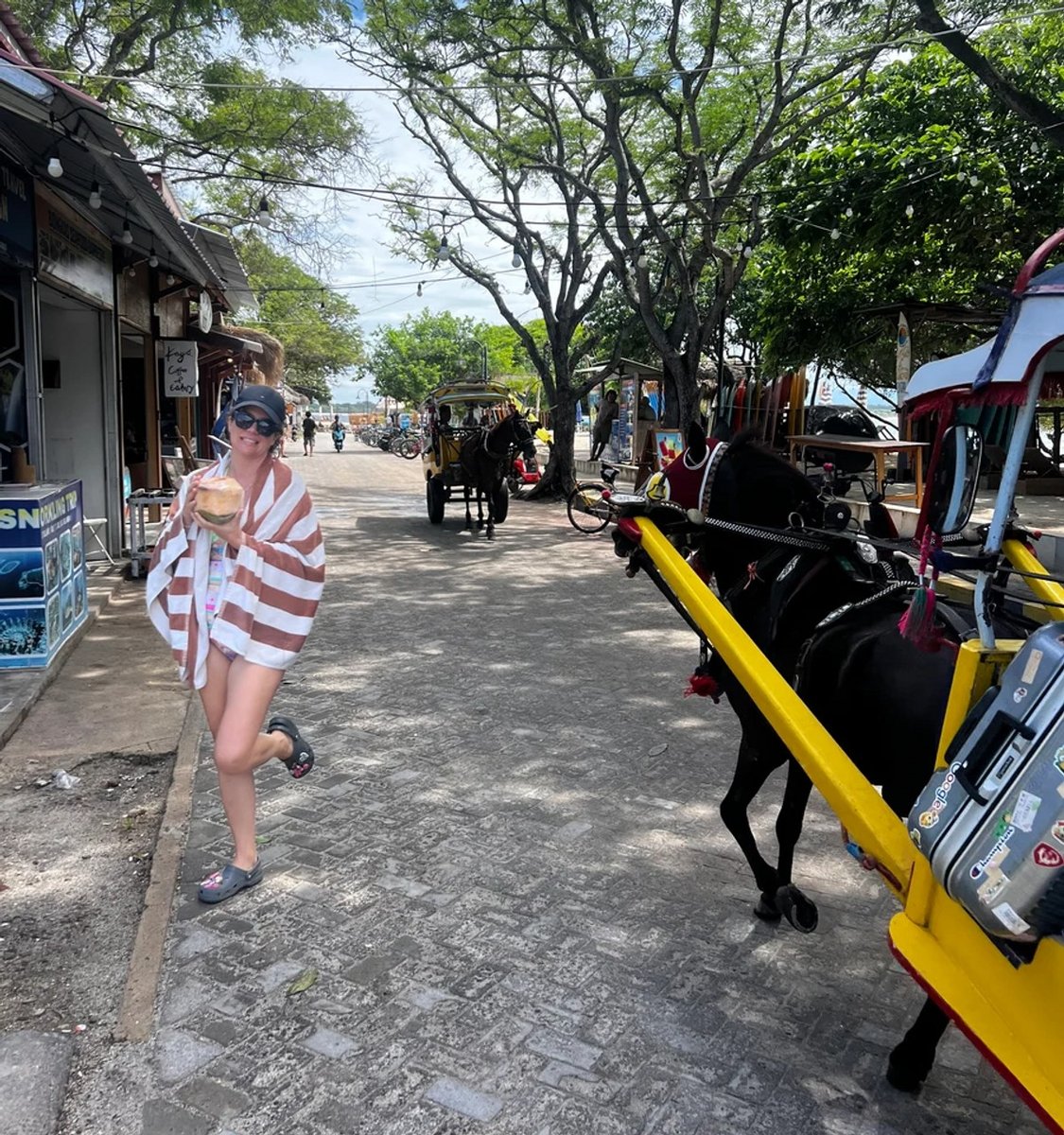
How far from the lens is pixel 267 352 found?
66.7 ft

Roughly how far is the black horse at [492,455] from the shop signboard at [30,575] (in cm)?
705

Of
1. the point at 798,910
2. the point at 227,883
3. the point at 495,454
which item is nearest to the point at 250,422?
→ the point at 227,883

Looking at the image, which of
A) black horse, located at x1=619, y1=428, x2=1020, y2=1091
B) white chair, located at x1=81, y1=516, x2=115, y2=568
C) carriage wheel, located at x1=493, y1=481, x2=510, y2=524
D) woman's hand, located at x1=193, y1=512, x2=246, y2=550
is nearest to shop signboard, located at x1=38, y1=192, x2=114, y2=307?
white chair, located at x1=81, y1=516, x2=115, y2=568

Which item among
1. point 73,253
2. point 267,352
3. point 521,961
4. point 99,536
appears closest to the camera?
point 521,961

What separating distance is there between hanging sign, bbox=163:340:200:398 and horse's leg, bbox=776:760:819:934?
12481mm

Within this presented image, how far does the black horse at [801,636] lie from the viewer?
9.27 feet

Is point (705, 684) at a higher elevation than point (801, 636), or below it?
below

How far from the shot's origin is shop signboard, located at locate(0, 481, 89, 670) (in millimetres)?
5914

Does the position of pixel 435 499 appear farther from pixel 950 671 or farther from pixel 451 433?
pixel 950 671

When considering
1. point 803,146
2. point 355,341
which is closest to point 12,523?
point 803,146

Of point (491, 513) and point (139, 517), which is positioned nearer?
point (139, 517)

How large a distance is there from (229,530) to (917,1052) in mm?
2582

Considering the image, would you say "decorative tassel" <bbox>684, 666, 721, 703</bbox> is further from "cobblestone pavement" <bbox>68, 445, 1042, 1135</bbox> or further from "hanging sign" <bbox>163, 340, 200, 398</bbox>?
"hanging sign" <bbox>163, 340, 200, 398</bbox>

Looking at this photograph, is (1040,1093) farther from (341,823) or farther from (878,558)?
(341,823)
